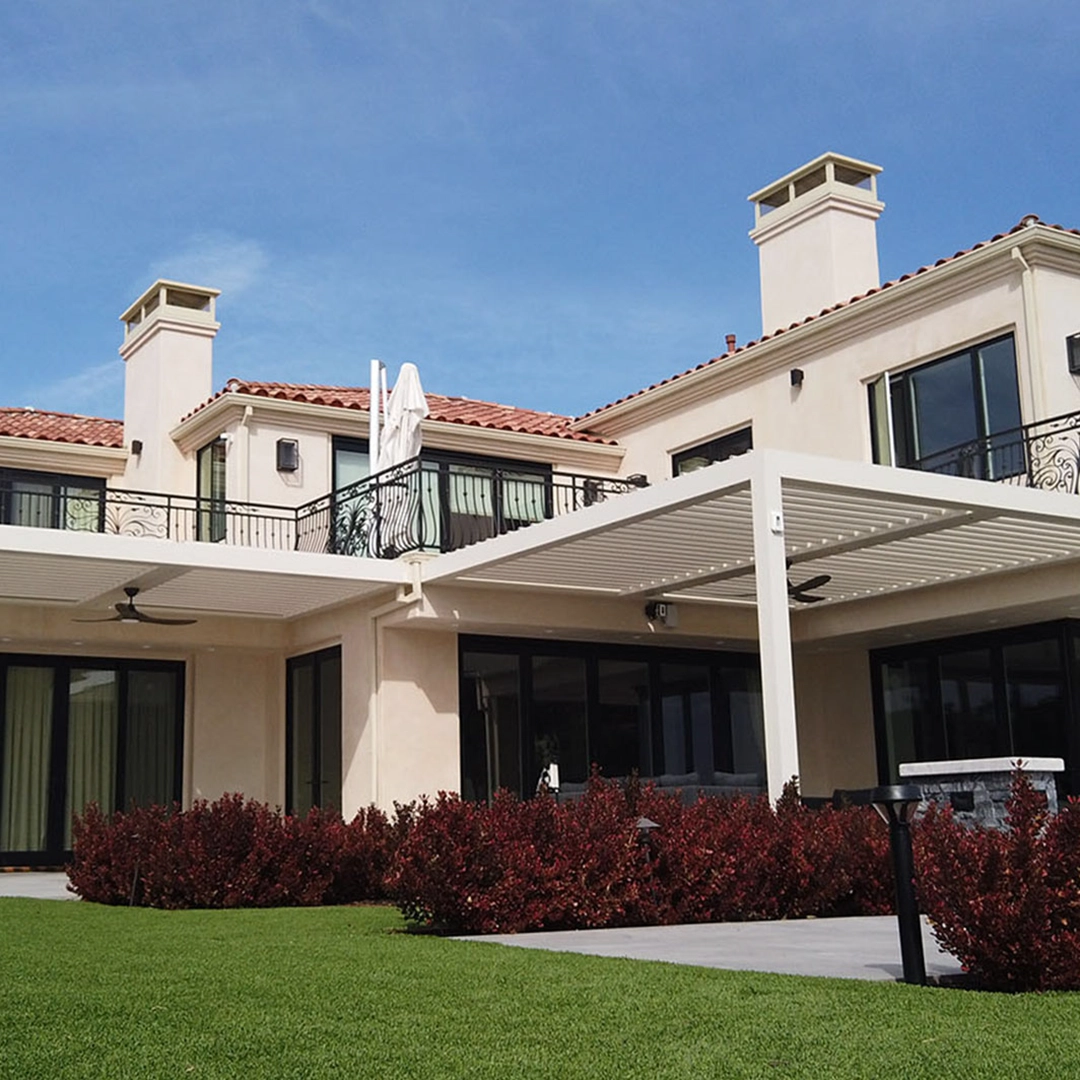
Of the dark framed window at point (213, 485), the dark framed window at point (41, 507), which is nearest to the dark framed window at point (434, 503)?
the dark framed window at point (213, 485)

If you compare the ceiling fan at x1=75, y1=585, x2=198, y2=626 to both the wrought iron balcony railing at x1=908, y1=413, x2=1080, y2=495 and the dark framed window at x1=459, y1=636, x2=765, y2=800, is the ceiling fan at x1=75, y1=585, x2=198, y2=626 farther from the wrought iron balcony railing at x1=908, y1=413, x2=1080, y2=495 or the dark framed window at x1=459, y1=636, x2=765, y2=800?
the wrought iron balcony railing at x1=908, y1=413, x2=1080, y2=495

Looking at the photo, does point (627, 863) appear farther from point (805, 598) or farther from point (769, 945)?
point (805, 598)

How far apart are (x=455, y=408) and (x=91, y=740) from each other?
7.81 meters

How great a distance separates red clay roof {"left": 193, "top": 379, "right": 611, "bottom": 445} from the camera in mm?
19172

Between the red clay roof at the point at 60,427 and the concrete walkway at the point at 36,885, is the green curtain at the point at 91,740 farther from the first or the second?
the red clay roof at the point at 60,427

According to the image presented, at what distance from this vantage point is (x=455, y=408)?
22.8m

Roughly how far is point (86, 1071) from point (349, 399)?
16.6 m

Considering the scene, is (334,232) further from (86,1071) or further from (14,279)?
(86,1071)

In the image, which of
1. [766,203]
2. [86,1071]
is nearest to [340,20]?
[766,203]

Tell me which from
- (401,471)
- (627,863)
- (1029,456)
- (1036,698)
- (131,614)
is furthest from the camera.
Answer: (401,471)

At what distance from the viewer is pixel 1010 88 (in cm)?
1977

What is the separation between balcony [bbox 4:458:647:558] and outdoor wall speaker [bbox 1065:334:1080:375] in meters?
5.11

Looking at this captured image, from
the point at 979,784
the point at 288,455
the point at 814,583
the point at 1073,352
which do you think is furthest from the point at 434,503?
the point at 979,784

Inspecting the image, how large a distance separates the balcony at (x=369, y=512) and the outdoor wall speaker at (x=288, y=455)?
0.63m
